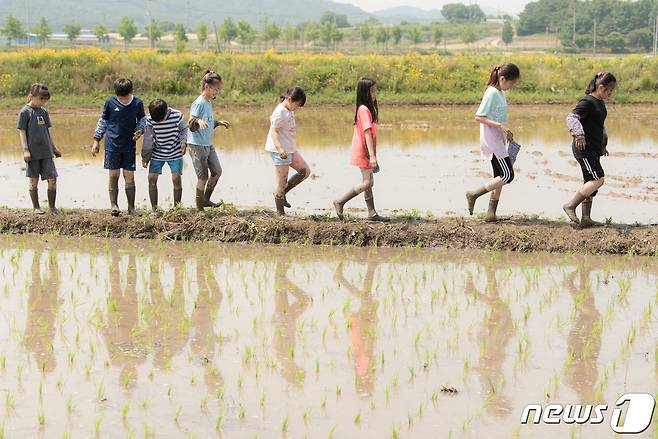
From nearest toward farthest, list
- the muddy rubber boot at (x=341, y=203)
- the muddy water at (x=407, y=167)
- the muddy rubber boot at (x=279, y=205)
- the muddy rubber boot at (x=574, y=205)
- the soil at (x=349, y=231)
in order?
the soil at (x=349, y=231)
the muddy rubber boot at (x=574, y=205)
the muddy rubber boot at (x=341, y=203)
the muddy rubber boot at (x=279, y=205)
the muddy water at (x=407, y=167)

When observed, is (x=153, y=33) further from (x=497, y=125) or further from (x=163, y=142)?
(x=497, y=125)

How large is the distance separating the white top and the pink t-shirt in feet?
2.01

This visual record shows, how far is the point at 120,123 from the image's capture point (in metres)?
9.01

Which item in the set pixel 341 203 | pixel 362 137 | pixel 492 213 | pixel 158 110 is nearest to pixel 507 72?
pixel 492 213

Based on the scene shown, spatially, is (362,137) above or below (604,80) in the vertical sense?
below

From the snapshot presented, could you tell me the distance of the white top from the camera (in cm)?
886

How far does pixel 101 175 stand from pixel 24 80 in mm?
11332

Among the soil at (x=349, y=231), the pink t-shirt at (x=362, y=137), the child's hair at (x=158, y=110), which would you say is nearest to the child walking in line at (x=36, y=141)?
the soil at (x=349, y=231)

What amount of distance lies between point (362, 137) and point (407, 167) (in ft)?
14.7

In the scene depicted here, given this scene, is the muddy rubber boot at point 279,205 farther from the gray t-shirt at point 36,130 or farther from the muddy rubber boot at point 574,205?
the muddy rubber boot at point 574,205

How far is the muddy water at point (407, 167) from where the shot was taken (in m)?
10.6

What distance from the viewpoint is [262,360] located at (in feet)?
18.6

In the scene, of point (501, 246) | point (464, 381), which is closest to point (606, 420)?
point (464, 381)

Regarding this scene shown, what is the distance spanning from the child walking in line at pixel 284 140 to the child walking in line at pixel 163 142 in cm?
92
